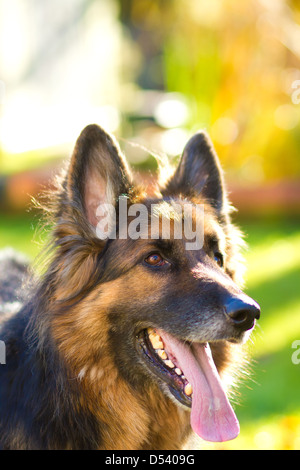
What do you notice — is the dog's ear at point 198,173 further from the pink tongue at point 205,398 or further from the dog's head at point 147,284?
the pink tongue at point 205,398

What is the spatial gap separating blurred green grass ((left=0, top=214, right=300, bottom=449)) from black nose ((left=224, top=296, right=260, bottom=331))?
109cm

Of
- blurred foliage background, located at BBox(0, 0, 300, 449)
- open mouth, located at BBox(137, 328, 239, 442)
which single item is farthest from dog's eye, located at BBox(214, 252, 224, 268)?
blurred foliage background, located at BBox(0, 0, 300, 449)

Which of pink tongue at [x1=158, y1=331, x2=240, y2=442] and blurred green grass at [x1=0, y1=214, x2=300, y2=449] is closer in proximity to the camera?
pink tongue at [x1=158, y1=331, x2=240, y2=442]

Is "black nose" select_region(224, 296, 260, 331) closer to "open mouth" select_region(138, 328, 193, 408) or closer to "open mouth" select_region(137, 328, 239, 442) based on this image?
"open mouth" select_region(137, 328, 239, 442)

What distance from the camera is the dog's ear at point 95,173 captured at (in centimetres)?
346

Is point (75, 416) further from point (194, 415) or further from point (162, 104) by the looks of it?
point (162, 104)

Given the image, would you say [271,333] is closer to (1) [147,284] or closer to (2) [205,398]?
(2) [205,398]

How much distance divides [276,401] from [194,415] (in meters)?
2.33

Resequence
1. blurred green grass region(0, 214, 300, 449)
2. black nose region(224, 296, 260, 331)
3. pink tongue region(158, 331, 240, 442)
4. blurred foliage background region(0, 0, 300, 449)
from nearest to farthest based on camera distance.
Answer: black nose region(224, 296, 260, 331)
pink tongue region(158, 331, 240, 442)
blurred green grass region(0, 214, 300, 449)
blurred foliage background region(0, 0, 300, 449)

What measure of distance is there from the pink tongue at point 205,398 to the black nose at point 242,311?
40cm

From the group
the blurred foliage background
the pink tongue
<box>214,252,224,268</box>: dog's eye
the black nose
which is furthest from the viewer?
the blurred foliage background

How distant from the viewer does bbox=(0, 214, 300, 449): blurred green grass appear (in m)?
4.84

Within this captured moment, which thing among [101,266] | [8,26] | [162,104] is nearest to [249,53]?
[162,104]
